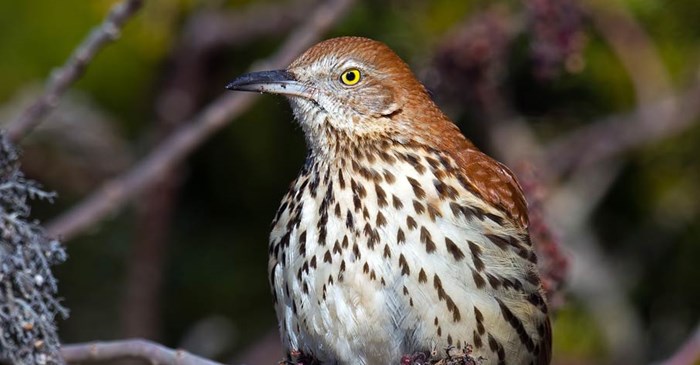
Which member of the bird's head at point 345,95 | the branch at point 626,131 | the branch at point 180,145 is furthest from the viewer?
the branch at point 626,131

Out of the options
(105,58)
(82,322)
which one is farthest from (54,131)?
(82,322)

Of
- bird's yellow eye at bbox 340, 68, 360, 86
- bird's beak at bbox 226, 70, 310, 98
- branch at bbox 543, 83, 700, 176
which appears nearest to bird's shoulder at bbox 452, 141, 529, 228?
bird's yellow eye at bbox 340, 68, 360, 86

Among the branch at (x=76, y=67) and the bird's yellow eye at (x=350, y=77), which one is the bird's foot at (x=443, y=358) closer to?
the bird's yellow eye at (x=350, y=77)

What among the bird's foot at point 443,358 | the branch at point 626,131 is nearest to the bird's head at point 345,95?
the bird's foot at point 443,358

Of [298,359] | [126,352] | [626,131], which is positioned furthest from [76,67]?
[626,131]

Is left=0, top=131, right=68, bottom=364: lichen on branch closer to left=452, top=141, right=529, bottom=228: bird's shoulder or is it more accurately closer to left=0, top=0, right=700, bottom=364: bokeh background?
left=452, top=141, right=529, bottom=228: bird's shoulder

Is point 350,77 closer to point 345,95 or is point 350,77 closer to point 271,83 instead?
point 345,95

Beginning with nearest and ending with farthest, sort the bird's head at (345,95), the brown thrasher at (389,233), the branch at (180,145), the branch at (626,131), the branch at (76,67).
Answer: the brown thrasher at (389,233)
the branch at (76,67)
the bird's head at (345,95)
the branch at (180,145)
the branch at (626,131)
